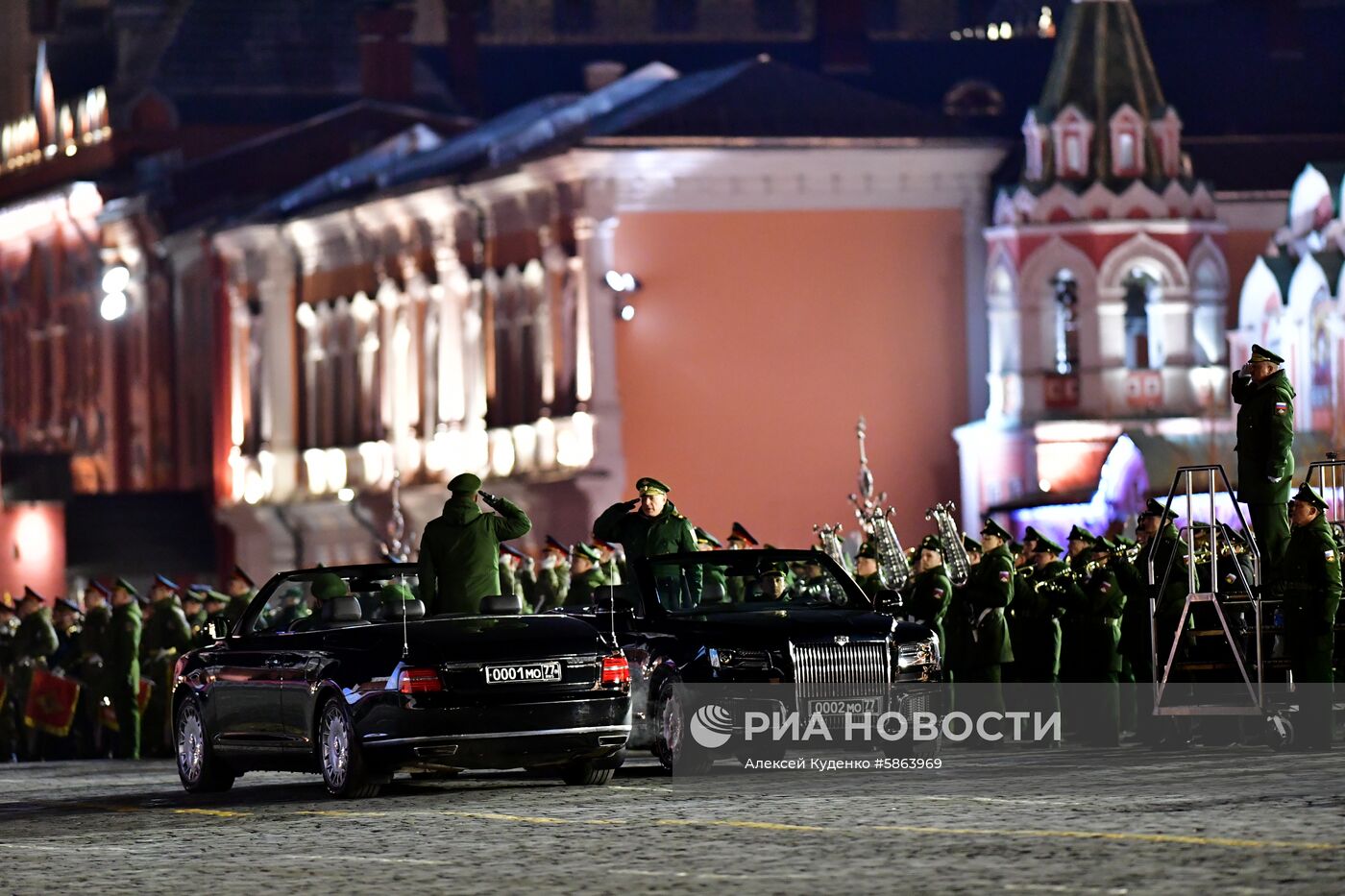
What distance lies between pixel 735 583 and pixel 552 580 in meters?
10.8

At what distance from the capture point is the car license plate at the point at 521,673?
20.9 m

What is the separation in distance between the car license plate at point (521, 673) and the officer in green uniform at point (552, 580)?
13189 mm

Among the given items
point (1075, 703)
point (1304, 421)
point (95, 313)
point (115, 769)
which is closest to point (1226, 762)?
point (1075, 703)

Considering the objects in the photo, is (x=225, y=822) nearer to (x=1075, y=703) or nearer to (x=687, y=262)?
(x=1075, y=703)

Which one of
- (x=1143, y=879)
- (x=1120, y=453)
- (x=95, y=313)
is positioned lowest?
(x=1143, y=879)

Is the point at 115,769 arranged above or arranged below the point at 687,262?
below

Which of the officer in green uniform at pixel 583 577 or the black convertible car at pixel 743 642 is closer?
the black convertible car at pixel 743 642

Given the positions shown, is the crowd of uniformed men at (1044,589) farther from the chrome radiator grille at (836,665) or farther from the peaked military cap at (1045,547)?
the chrome radiator grille at (836,665)

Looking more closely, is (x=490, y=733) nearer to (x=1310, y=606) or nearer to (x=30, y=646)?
(x=1310, y=606)

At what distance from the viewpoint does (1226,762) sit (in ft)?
69.5

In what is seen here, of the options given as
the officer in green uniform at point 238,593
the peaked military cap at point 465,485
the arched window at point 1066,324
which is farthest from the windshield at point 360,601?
the arched window at point 1066,324

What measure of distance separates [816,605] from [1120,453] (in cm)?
2652

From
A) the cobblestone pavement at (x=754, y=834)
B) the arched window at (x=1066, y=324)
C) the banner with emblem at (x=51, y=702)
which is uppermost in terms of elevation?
the arched window at (x=1066, y=324)

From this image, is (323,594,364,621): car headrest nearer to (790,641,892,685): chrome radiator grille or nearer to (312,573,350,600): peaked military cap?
(312,573,350,600): peaked military cap
